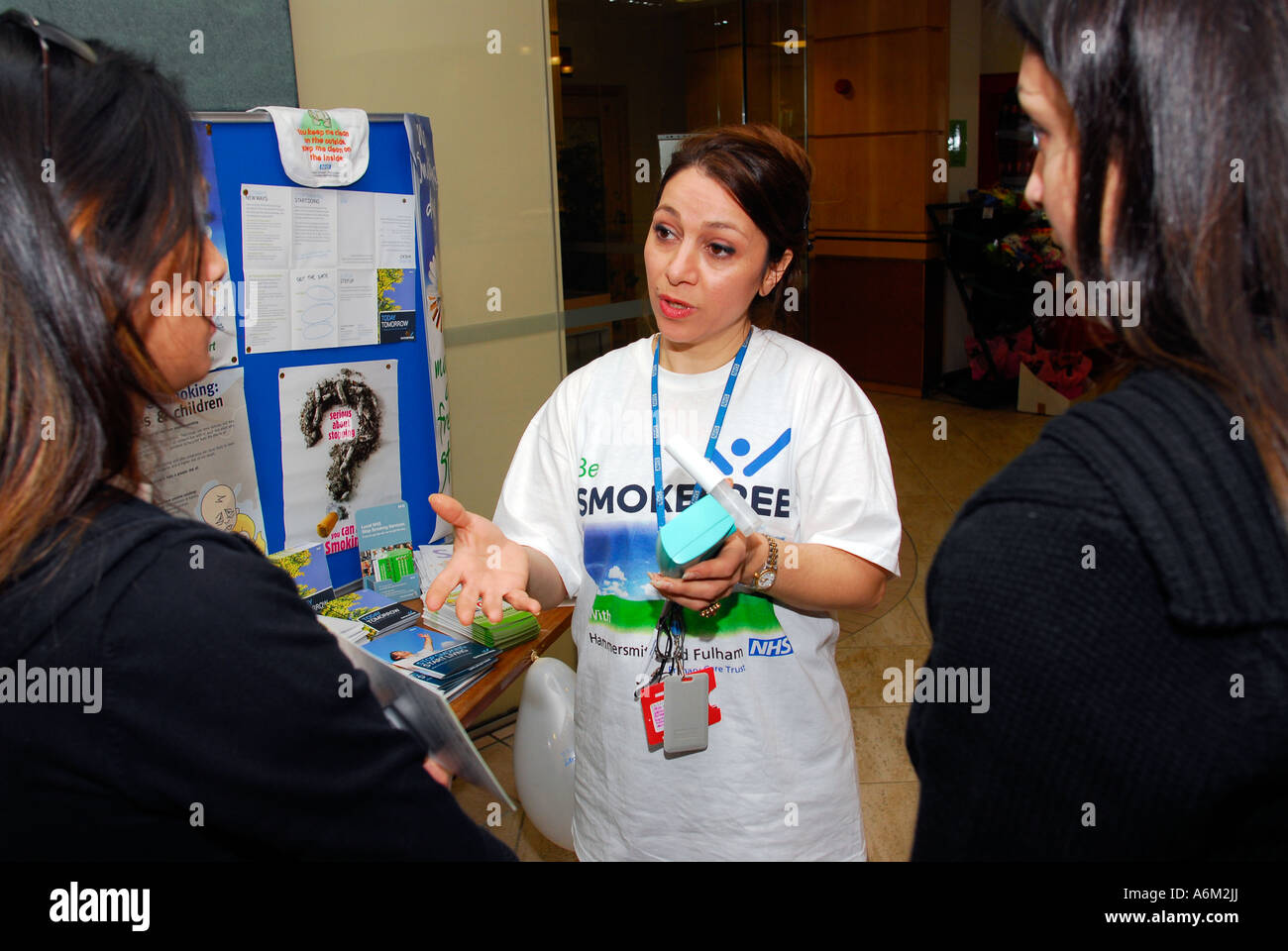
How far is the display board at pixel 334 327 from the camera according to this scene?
225 cm

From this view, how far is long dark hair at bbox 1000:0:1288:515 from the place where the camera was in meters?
0.64

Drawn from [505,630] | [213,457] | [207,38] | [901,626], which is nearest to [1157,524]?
[505,630]

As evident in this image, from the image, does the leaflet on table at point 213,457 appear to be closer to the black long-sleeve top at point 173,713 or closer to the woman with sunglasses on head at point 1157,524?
the black long-sleeve top at point 173,713

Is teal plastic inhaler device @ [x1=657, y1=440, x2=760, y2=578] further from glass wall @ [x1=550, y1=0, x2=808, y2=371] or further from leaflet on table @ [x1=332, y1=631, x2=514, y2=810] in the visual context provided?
glass wall @ [x1=550, y1=0, x2=808, y2=371]

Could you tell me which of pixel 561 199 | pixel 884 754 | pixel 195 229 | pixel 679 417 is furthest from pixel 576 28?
pixel 195 229

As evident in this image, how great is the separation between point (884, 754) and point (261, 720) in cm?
282

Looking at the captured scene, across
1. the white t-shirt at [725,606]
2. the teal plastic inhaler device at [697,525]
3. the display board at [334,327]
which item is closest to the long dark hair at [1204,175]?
the teal plastic inhaler device at [697,525]

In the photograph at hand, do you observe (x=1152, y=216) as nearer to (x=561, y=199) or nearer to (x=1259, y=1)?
(x=1259, y=1)

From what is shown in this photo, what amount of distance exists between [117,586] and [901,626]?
153 inches

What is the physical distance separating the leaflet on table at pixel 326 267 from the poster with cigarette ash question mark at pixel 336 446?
89 millimetres

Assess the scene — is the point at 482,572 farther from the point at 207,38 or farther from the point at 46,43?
the point at 207,38

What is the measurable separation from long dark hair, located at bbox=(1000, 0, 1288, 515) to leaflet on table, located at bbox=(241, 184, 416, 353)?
2.00 m

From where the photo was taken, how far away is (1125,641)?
657 mm

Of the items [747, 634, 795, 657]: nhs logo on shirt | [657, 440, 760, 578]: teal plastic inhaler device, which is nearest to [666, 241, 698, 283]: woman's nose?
[657, 440, 760, 578]: teal plastic inhaler device
